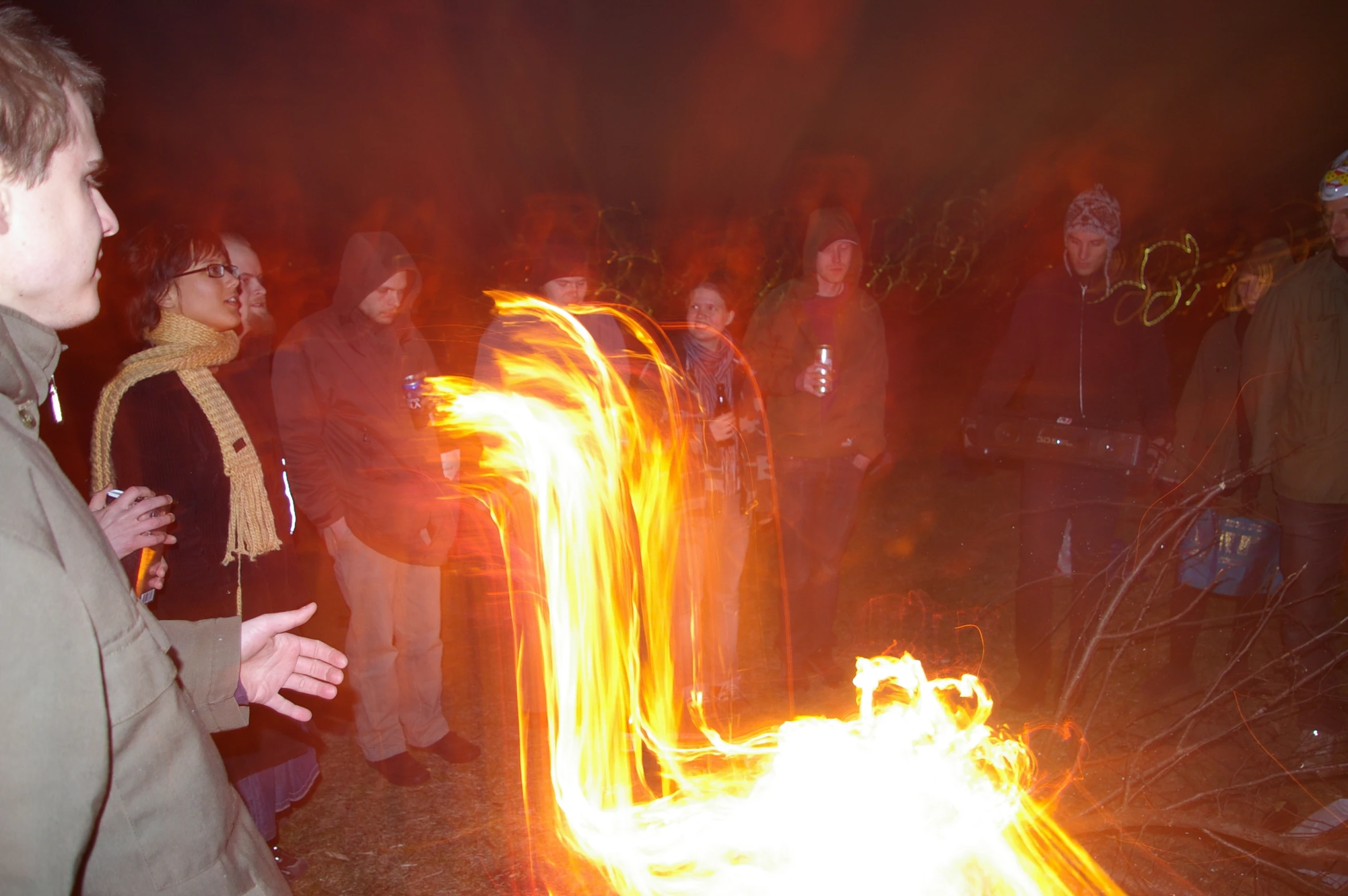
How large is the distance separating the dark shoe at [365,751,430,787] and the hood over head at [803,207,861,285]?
12.6 feet

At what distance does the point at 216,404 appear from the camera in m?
3.21

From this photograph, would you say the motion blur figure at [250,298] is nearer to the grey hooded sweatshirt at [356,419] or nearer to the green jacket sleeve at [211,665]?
the grey hooded sweatshirt at [356,419]

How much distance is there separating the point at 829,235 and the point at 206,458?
374cm

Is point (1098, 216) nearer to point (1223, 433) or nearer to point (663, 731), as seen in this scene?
point (1223, 433)

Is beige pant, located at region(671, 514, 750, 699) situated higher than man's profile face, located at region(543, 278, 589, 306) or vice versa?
man's profile face, located at region(543, 278, 589, 306)

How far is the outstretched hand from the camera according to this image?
196 cm

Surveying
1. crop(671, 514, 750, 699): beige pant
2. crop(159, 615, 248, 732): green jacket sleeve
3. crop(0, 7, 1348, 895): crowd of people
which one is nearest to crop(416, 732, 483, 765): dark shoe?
crop(0, 7, 1348, 895): crowd of people

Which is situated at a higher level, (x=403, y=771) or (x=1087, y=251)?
(x=1087, y=251)

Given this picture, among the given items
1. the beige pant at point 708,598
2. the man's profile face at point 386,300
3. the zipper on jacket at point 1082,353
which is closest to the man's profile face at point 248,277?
the man's profile face at point 386,300

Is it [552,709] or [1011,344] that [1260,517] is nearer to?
[1011,344]

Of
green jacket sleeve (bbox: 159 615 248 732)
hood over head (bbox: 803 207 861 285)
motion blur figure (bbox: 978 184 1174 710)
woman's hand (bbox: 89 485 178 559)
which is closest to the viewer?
green jacket sleeve (bbox: 159 615 248 732)

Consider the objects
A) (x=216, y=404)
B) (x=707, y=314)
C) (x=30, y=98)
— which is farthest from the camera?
(x=707, y=314)

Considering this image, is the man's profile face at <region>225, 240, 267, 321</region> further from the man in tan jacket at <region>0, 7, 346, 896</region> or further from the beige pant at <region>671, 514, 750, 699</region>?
the beige pant at <region>671, 514, 750, 699</region>

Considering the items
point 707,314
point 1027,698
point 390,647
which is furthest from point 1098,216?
point 390,647
